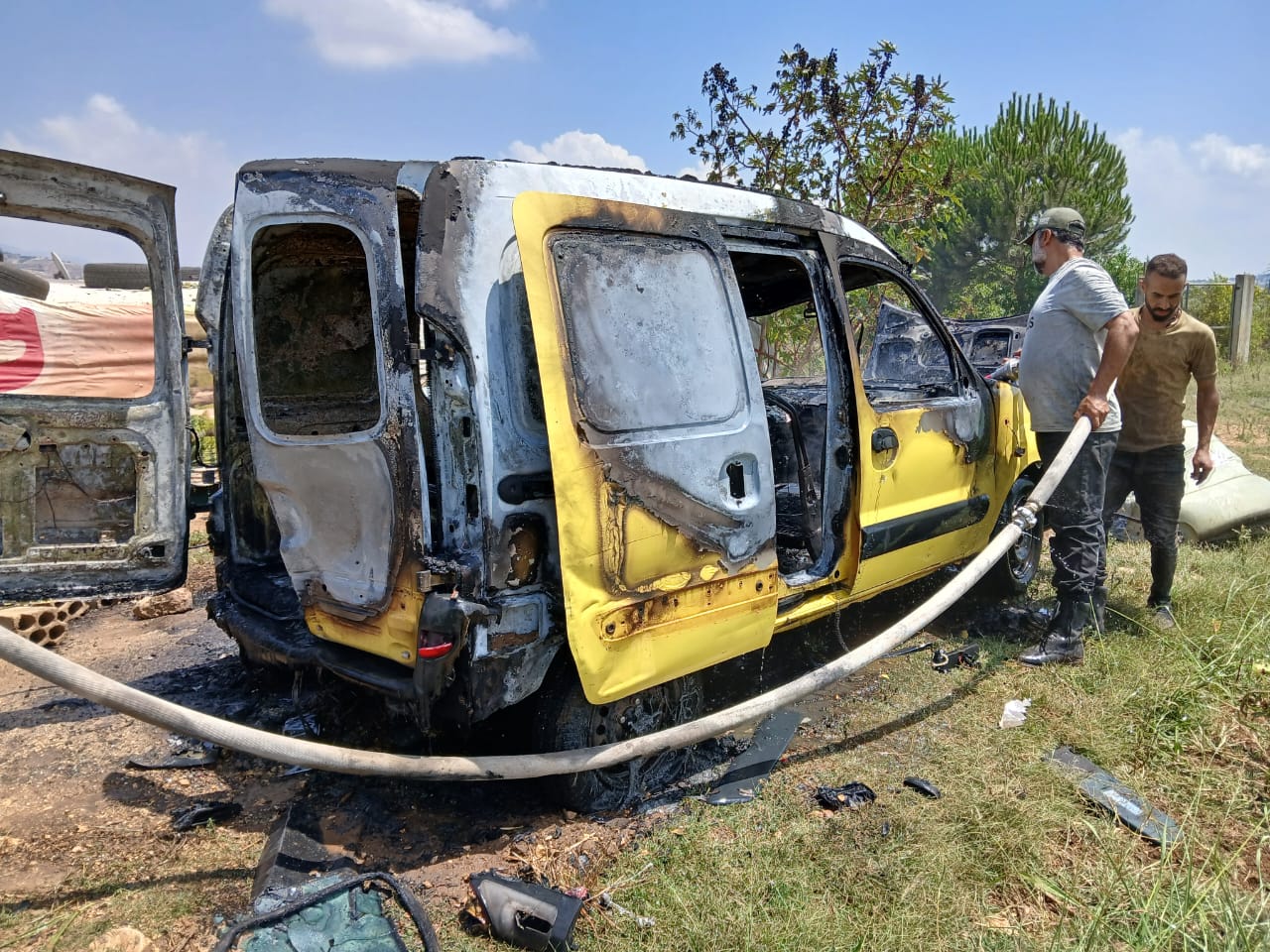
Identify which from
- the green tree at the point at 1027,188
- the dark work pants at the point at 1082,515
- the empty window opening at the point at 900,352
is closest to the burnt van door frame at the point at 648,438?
the empty window opening at the point at 900,352

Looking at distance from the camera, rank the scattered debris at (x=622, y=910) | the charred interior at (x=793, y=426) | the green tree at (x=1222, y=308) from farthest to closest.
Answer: the green tree at (x=1222, y=308)
the charred interior at (x=793, y=426)
the scattered debris at (x=622, y=910)

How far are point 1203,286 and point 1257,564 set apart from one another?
47.6 ft

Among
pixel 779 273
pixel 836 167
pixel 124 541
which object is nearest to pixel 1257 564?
pixel 779 273

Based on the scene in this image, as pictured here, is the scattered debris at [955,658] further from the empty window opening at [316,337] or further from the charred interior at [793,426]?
the empty window opening at [316,337]

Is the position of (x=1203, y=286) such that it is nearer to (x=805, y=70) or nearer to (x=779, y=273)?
(x=805, y=70)

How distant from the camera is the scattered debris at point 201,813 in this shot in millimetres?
2828

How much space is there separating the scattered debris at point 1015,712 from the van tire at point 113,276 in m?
8.97

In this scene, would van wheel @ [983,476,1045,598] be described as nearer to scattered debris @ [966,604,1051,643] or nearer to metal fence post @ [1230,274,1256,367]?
scattered debris @ [966,604,1051,643]

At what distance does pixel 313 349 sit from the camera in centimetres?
373

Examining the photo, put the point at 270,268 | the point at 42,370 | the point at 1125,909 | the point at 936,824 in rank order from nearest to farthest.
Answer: the point at 1125,909, the point at 936,824, the point at 270,268, the point at 42,370

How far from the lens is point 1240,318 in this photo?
1519 cm

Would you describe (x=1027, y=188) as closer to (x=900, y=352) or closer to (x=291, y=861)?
(x=900, y=352)

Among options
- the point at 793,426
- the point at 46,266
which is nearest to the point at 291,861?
the point at 793,426

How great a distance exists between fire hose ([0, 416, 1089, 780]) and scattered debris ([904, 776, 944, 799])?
1.53 feet
